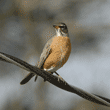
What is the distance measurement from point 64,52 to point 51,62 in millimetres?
266

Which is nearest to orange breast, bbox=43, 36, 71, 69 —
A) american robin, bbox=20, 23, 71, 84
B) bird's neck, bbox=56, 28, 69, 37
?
american robin, bbox=20, 23, 71, 84

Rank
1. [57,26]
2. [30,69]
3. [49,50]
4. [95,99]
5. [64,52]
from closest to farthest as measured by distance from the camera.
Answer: [30,69], [95,99], [64,52], [49,50], [57,26]

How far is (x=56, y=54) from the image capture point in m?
2.77

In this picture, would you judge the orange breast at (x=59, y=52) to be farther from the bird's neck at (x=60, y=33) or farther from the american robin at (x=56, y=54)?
the bird's neck at (x=60, y=33)

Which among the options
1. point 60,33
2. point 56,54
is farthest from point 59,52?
point 60,33

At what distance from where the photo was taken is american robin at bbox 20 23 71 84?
2727 mm

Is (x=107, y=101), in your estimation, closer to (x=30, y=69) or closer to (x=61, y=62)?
(x=30, y=69)

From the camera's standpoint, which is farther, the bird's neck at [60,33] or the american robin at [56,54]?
the bird's neck at [60,33]

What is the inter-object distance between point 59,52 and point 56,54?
0.06 m

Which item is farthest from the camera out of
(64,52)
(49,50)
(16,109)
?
(16,109)

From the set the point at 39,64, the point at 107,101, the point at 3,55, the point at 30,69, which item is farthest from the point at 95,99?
the point at 39,64

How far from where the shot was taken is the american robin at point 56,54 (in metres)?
2.73

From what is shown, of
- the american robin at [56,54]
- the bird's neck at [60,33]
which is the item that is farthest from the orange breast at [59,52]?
the bird's neck at [60,33]

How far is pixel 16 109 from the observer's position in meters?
9.04
